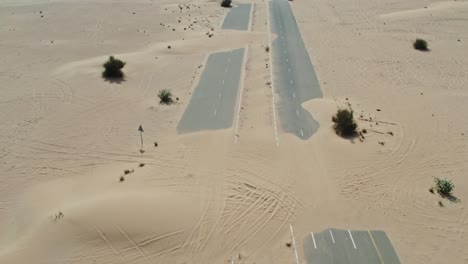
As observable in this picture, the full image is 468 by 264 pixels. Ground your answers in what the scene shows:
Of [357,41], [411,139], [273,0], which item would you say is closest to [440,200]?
Result: [411,139]

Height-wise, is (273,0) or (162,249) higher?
(273,0)

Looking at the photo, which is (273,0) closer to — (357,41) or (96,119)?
(357,41)

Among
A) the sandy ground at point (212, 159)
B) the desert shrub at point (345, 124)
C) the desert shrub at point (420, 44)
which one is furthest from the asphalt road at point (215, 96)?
the desert shrub at point (420, 44)

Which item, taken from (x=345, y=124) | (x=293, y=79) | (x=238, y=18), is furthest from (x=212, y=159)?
(x=238, y=18)

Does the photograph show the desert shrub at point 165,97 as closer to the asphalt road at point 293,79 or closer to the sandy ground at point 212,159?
the sandy ground at point 212,159

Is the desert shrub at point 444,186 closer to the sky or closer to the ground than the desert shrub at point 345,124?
closer to the ground

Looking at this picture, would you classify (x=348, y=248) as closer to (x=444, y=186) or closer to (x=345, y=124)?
(x=444, y=186)
